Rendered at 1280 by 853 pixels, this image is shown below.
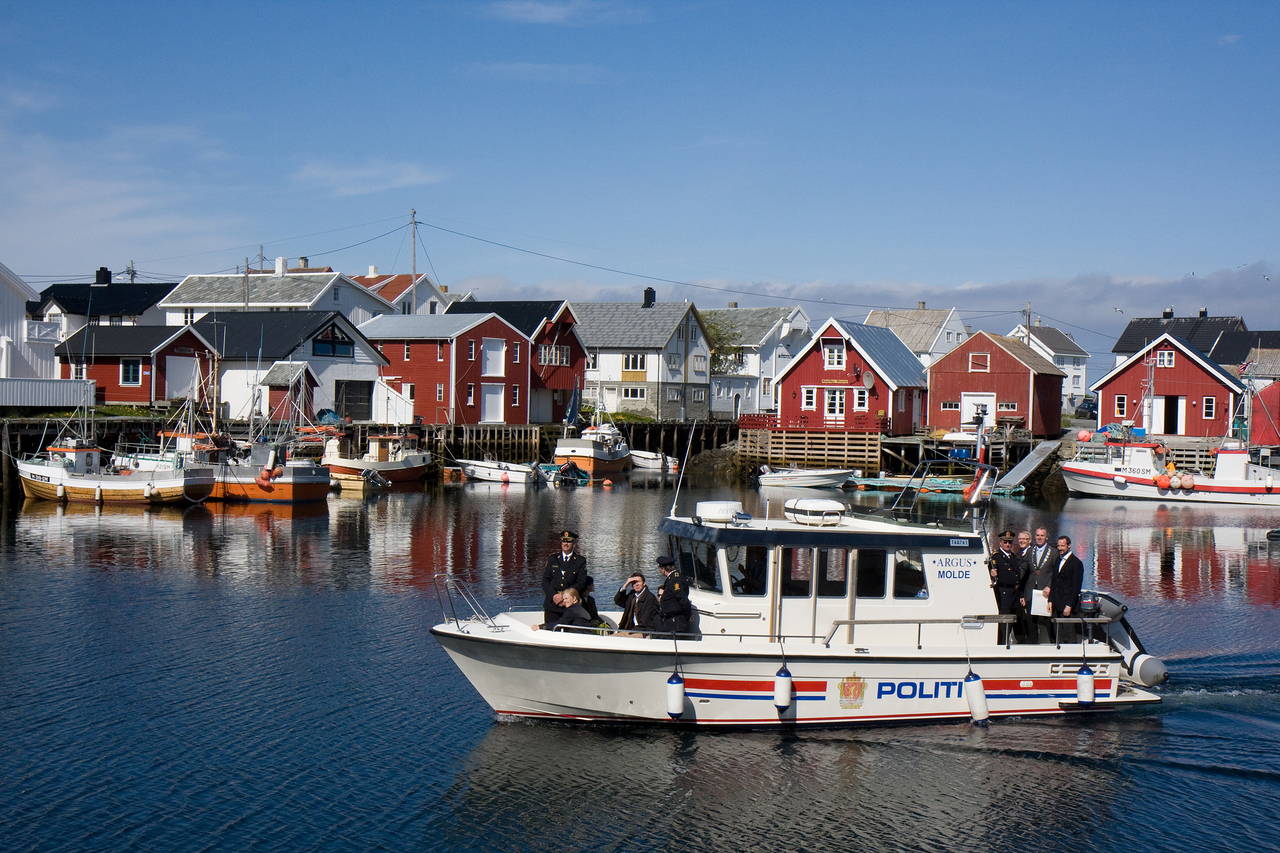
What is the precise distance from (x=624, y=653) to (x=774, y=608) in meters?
2.16

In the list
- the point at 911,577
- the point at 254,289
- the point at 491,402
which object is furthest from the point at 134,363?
the point at 911,577

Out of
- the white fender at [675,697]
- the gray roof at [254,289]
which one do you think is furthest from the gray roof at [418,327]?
the white fender at [675,697]

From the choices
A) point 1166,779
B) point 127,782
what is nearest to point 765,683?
point 1166,779

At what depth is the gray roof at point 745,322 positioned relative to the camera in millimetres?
88375

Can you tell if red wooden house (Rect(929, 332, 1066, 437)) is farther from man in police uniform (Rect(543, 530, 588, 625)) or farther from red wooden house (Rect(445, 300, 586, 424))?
man in police uniform (Rect(543, 530, 588, 625))

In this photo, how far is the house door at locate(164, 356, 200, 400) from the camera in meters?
57.8

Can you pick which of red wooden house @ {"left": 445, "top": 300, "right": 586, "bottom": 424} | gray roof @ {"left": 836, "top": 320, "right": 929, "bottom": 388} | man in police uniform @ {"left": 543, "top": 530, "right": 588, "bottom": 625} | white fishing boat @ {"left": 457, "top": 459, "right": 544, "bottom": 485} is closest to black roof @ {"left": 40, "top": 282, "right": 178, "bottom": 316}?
red wooden house @ {"left": 445, "top": 300, "right": 586, "bottom": 424}

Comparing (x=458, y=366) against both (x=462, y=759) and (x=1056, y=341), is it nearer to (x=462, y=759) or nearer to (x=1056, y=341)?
(x=462, y=759)

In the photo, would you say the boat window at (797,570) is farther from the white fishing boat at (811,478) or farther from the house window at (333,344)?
the house window at (333,344)

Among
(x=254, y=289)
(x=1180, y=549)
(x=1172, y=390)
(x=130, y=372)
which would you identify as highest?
(x=254, y=289)

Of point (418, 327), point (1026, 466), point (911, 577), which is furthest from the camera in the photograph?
point (418, 327)

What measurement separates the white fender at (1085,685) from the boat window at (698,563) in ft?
16.7

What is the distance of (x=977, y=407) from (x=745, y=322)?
2893 cm

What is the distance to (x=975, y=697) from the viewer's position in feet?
52.3
